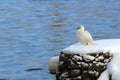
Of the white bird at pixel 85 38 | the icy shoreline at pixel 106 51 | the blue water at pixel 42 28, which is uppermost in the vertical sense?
the white bird at pixel 85 38

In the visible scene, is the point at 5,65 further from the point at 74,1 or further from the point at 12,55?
the point at 74,1

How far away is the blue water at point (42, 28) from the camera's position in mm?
16469

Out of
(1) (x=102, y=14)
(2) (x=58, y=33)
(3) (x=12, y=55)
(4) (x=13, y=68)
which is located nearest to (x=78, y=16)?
(1) (x=102, y=14)

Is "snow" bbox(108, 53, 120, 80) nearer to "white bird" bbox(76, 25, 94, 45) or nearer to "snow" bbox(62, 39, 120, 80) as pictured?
"snow" bbox(62, 39, 120, 80)

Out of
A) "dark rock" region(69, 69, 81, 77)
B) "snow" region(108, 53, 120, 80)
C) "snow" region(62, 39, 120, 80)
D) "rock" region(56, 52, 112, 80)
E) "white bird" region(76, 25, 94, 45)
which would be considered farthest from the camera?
"white bird" region(76, 25, 94, 45)

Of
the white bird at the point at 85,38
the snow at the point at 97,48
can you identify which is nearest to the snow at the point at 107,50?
the snow at the point at 97,48

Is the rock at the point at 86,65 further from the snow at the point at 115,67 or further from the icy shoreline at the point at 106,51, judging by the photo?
the snow at the point at 115,67

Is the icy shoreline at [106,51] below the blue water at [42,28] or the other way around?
the other way around

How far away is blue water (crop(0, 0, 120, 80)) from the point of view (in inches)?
648

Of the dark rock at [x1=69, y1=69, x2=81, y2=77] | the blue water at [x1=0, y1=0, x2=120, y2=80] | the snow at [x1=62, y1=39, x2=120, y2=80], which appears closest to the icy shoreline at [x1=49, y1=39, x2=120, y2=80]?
the snow at [x1=62, y1=39, x2=120, y2=80]

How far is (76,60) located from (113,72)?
38.7 inches

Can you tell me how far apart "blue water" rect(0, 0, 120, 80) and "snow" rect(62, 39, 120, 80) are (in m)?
3.04

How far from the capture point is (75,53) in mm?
10938

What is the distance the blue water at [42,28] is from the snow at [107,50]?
3044 millimetres
